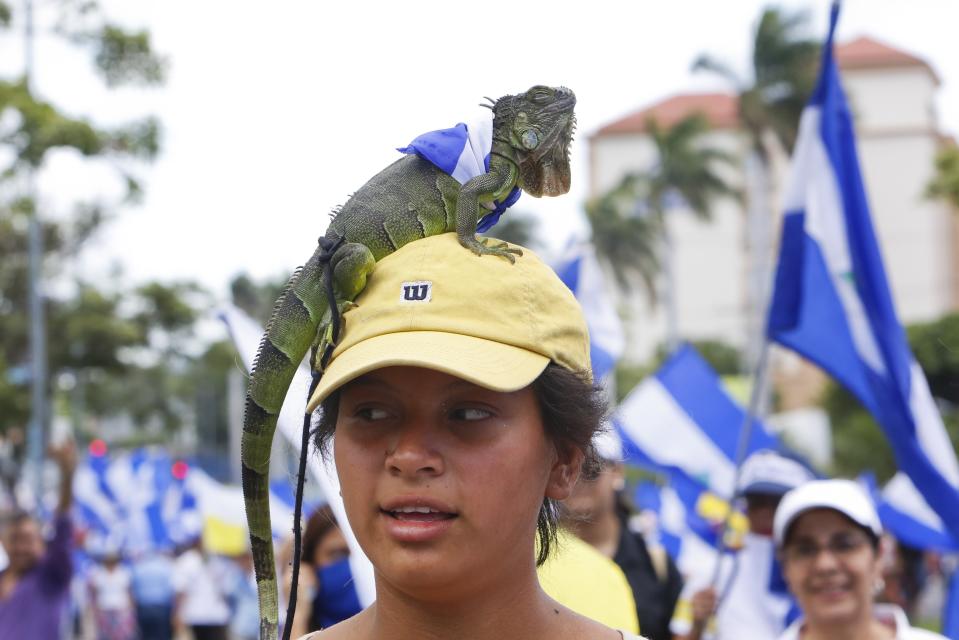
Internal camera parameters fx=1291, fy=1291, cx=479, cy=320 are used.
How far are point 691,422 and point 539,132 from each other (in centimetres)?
610

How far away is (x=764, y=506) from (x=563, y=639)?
11.5 ft

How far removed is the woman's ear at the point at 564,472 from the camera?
205 cm

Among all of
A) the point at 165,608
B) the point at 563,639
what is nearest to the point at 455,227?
the point at 563,639

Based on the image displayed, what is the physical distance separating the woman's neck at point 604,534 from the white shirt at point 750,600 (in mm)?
405

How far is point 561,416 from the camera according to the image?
1.99 meters

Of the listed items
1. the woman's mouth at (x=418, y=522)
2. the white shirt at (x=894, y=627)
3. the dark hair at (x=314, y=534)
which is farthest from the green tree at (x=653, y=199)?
the woman's mouth at (x=418, y=522)

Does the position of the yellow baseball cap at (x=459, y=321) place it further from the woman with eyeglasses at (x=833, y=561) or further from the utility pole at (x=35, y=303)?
the utility pole at (x=35, y=303)

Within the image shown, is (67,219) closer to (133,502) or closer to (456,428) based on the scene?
(133,502)

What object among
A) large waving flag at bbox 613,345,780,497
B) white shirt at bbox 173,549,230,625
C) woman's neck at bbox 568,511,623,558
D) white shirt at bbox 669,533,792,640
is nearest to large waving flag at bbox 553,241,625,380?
large waving flag at bbox 613,345,780,497

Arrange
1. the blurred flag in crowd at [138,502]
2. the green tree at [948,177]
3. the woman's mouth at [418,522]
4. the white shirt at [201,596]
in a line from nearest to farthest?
the woman's mouth at [418,522] < the white shirt at [201,596] < the blurred flag in crowd at [138,502] < the green tree at [948,177]

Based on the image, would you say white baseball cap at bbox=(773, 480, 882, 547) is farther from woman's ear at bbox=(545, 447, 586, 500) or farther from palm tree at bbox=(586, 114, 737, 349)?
palm tree at bbox=(586, 114, 737, 349)

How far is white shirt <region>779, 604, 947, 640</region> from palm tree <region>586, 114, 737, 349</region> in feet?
134

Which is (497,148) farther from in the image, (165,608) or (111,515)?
(111,515)

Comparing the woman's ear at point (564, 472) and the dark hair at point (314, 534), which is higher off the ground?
the woman's ear at point (564, 472)
